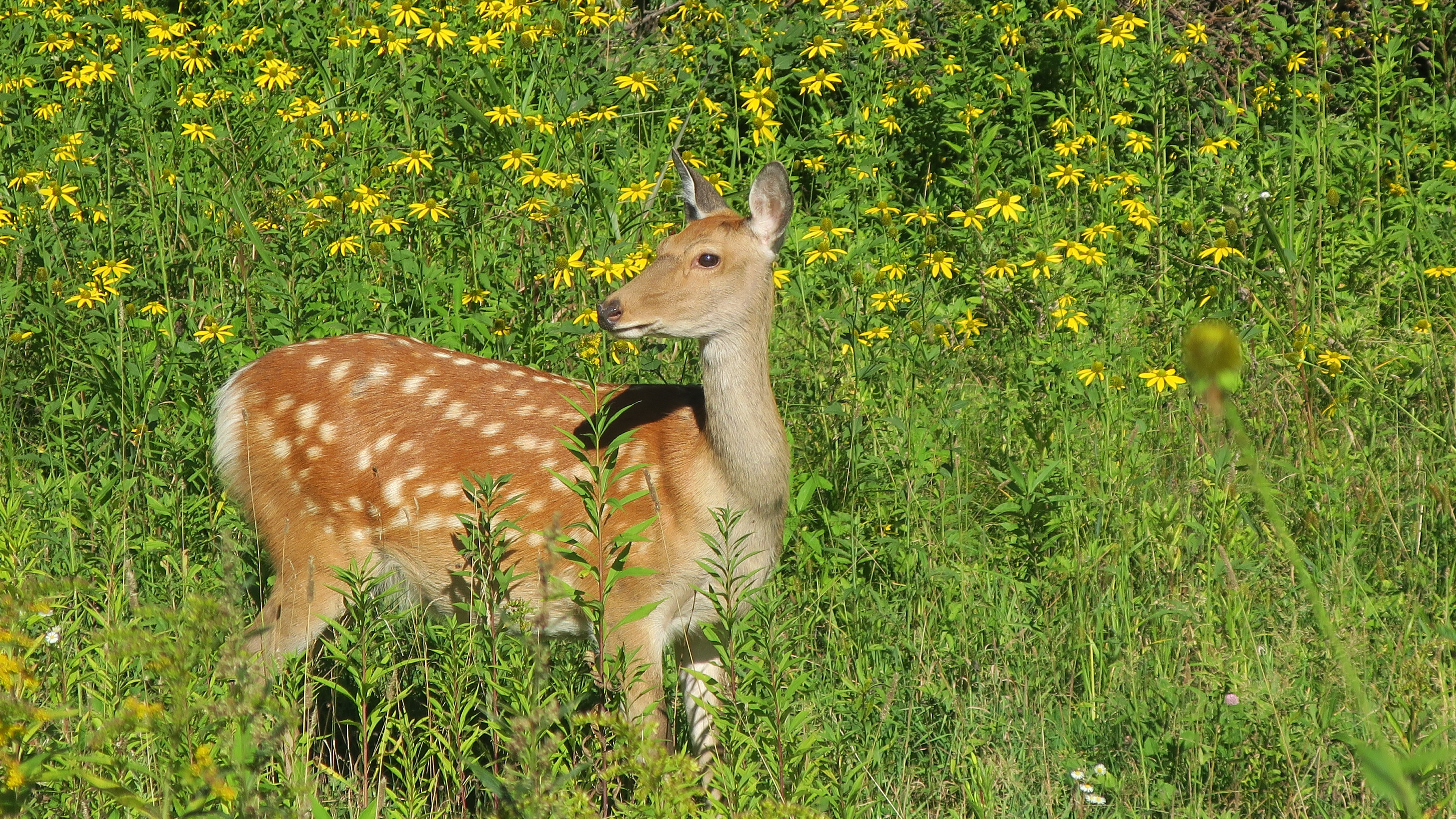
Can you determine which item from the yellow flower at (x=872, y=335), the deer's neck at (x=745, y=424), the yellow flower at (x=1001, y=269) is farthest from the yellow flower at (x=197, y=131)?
the yellow flower at (x=1001, y=269)

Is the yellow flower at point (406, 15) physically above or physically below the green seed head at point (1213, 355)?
below

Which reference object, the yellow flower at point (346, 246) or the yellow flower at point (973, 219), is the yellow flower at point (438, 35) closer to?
the yellow flower at point (346, 246)

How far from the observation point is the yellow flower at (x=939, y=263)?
17.0ft

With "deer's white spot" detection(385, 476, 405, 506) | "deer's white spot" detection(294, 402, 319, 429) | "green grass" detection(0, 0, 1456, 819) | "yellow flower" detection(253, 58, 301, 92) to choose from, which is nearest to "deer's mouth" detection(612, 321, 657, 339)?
"green grass" detection(0, 0, 1456, 819)

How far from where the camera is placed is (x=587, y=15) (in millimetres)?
5961

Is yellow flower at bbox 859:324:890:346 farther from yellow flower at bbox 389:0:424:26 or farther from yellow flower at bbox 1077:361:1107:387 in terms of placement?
yellow flower at bbox 389:0:424:26

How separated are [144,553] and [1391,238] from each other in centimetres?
474

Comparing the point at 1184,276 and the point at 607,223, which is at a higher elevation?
the point at 607,223

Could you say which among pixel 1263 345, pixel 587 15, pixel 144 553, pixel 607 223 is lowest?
pixel 1263 345

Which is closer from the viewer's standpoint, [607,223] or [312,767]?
[312,767]

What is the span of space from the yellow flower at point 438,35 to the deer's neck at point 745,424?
7.64 feet

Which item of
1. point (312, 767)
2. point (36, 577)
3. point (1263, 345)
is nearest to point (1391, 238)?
point (1263, 345)

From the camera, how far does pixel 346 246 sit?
501cm

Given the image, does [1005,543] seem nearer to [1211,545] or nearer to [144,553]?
[1211,545]
